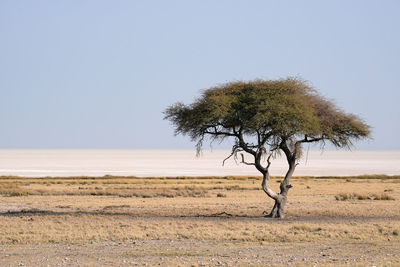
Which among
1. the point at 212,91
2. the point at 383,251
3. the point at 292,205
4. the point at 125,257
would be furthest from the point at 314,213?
the point at 125,257

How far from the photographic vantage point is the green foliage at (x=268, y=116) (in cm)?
2980

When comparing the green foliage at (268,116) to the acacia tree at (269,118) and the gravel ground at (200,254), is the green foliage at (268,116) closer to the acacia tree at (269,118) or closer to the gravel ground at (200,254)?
the acacia tree at (269,118)

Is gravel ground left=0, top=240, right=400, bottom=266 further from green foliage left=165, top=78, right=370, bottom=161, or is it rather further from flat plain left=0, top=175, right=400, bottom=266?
green foliage left=165, top=78, right=370, bottom=161

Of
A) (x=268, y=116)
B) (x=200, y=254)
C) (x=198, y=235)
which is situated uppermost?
(x=268, y=116)

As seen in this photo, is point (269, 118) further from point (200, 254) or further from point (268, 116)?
point (200, 254)

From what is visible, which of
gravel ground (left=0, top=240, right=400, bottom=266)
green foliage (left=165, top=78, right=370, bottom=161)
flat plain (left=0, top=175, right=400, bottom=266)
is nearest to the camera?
gravel ground (left=0, top=240, right=400, bottom=266)

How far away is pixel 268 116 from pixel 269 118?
140 millimetres

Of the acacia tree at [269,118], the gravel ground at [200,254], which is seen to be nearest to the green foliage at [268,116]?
the acacia tree at [269,118]

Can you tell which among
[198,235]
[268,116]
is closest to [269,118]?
[268,116]

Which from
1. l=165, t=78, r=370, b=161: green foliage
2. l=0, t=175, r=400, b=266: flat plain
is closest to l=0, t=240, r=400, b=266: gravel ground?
l=0, t=175, r=400, b=266: flat plain

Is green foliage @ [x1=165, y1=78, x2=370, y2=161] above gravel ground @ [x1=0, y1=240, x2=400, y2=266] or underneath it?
above

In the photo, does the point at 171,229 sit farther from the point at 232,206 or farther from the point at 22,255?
the point at 232,206

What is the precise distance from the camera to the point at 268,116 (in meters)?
29.5

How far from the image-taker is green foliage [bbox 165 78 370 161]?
Answer: 2980 cm
